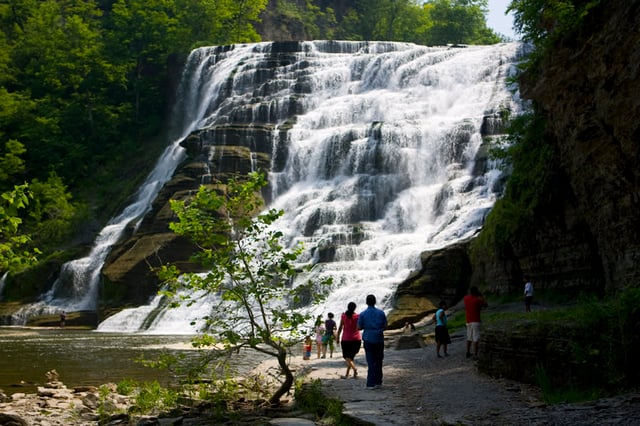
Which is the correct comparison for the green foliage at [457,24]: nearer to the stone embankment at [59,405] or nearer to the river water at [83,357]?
the river water at [83,357]

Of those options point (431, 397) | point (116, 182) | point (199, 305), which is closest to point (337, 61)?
point (116, 182)

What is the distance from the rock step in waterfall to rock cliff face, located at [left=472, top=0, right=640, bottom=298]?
791 centimetres

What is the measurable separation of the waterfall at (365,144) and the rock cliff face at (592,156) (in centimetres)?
719

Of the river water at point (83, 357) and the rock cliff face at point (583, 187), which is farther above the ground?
the rock cliff face at point (583, 187)

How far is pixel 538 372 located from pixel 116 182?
4964 centimetres

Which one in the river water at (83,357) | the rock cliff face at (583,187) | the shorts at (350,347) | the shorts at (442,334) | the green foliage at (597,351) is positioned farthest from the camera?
the river water at (83,357)

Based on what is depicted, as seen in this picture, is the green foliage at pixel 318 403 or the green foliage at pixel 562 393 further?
the green foliage at pixel 318 403

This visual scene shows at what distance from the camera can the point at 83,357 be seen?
67.4 feet

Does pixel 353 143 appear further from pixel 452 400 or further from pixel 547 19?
pixel 452 400

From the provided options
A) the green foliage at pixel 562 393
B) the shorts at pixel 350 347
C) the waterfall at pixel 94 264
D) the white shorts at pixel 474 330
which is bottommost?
the green foliage at pixel 562 393

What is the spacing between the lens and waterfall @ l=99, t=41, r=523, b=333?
31531 mm

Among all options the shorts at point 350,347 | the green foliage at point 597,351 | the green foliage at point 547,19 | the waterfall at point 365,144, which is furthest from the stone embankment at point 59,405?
Result: the waterfall at point 365,144

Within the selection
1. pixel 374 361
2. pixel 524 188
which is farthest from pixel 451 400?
pixel 524 188

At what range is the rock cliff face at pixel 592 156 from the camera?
1470cm
